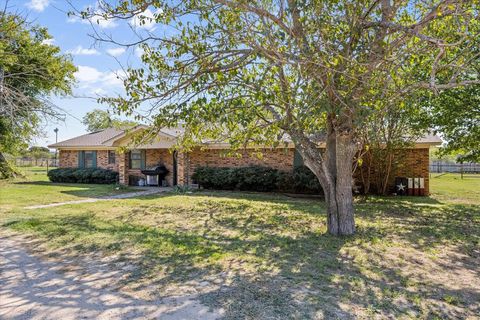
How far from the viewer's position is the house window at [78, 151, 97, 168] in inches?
886

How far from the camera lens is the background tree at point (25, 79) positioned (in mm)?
10719

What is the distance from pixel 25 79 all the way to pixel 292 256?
49.8 ft

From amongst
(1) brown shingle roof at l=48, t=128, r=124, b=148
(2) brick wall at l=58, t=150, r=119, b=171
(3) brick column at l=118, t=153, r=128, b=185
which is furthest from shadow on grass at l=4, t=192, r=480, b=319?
(1) brown shingle roof at l=48, t=128, r=124, b=148

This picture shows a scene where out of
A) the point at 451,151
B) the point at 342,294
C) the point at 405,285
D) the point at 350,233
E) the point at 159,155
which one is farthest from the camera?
the point at 159,155

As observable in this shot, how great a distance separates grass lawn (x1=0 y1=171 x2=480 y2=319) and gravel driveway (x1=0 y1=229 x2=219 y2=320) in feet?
0.88

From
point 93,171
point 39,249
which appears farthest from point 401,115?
point 93,171

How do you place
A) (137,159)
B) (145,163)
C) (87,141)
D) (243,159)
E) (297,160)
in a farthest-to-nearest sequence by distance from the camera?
1. (87,141)
2. (137,159)
3. (145,163)
4. (243,159)
5. (297,160)

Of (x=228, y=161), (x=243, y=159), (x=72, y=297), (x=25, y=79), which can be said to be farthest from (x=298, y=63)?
(x=25, y=79)

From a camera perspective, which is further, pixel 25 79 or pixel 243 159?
pixel 243 159

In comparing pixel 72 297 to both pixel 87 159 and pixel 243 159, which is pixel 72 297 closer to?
pixel 243 159

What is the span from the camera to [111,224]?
27.5 ft

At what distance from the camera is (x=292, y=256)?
5.77 metres

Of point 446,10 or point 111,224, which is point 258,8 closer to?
point 446,10

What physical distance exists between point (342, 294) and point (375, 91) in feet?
10.7
